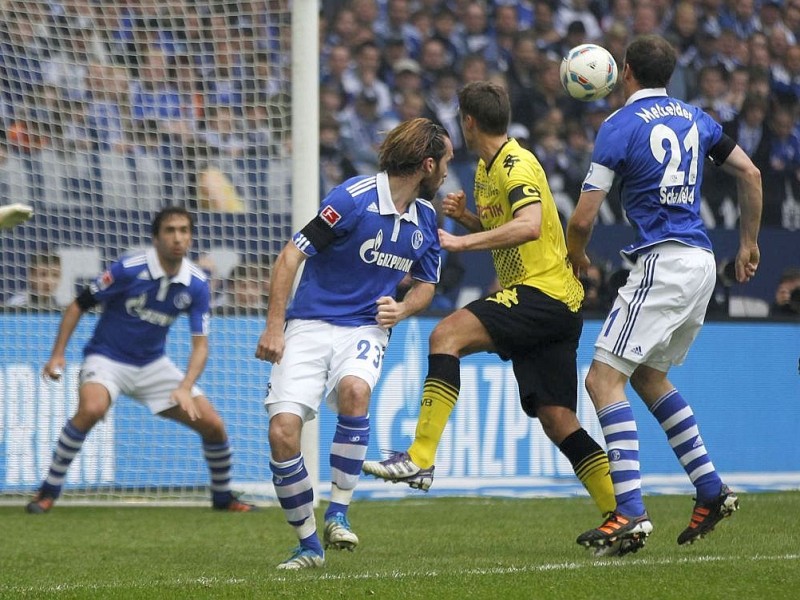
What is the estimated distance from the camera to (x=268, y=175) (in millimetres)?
10172

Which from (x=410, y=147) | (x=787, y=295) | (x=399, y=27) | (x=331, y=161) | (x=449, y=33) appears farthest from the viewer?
(x=449, y=33)

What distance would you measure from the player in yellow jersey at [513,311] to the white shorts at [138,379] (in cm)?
354

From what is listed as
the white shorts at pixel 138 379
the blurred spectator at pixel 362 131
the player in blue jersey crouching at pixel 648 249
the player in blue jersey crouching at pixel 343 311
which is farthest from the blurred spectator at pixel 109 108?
the player in blue jersey crouching at pixel 648 249

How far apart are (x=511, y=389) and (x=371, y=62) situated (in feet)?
14.5

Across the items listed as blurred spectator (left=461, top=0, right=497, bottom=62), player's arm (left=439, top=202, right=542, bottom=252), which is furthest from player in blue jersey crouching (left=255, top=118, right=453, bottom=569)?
blurred spectator (left=461, top=0, right=497, bottom=62)

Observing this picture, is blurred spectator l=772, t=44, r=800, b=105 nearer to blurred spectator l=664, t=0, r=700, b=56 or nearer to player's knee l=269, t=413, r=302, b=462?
blurred spectator l=664, t=0, r=700, b=56

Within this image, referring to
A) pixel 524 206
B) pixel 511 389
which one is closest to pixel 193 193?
pixel 511 389

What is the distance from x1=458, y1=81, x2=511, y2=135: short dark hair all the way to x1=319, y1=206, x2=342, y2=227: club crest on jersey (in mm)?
955

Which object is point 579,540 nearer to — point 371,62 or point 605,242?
point 605,242

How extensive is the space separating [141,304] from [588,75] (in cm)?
405

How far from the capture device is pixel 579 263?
620 centimetres

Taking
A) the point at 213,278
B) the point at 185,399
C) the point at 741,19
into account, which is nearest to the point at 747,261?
the point at 185,399

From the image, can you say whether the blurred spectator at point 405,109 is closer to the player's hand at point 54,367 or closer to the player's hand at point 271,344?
the player's hand at point 54,367

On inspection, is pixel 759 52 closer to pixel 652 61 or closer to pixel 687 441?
pixel 652 61
